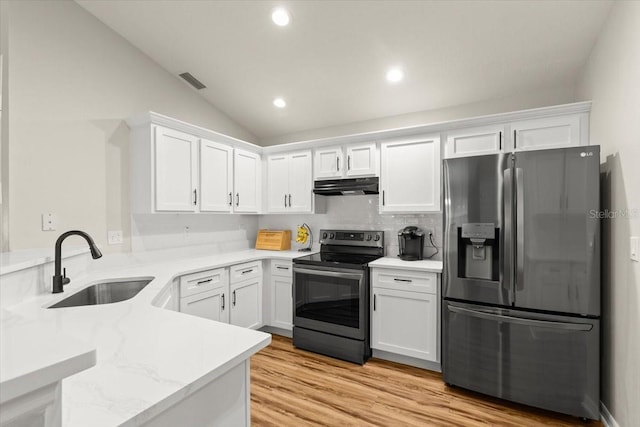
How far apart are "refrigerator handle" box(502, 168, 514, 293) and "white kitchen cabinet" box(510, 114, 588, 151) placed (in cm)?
59

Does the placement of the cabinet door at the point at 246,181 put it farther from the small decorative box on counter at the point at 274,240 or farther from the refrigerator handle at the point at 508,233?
the refrigerator handle at the point at 508,233

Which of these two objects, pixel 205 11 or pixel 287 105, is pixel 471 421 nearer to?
pixel 287 105

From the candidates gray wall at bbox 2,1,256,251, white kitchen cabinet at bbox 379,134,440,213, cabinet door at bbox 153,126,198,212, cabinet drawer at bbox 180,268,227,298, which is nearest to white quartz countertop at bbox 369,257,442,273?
white kitchen cabinet at bbox 379,134,440,213

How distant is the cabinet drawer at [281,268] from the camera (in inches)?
134

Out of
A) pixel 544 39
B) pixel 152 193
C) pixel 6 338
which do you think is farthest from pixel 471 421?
pixel 152 193

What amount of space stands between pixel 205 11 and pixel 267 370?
3000mm

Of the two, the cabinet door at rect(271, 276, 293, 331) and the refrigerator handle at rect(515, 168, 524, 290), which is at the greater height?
the refrigerator handle at rect(515, 168, 524, 290)

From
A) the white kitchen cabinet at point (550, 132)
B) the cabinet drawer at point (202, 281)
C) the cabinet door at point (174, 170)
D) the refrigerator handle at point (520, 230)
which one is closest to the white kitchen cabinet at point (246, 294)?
the cabinet drawer at point (202, 281)

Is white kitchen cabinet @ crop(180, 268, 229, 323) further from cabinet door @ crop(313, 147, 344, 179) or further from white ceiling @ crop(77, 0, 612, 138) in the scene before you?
white ceiling @ crop(77, 0, 612, 138)

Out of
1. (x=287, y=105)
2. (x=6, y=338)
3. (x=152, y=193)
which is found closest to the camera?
(x=6, y=338)

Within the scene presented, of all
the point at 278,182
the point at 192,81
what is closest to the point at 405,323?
the point at 278,182

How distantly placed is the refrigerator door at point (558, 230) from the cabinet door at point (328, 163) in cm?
170

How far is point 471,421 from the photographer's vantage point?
6.77 feet

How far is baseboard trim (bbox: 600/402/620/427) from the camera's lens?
194cm
